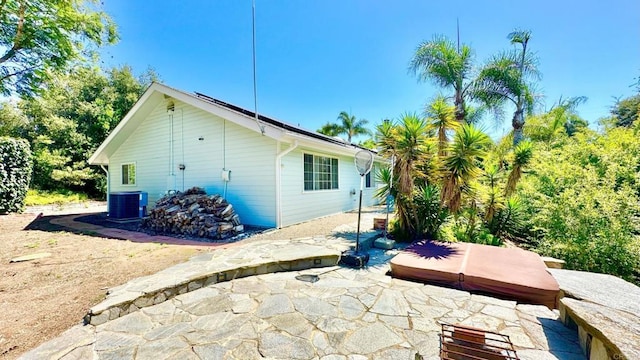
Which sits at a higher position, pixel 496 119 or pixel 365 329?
pixel 496 119

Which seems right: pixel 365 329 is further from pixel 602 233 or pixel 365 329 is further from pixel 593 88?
pixel 593 88

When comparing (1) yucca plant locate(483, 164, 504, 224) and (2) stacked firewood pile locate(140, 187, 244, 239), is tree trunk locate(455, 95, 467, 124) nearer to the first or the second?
(1) yucca plant locate(483, 164, 504, 224)

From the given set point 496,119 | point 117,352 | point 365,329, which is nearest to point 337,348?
point 365,329

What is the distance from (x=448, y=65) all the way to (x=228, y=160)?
34.8 feet

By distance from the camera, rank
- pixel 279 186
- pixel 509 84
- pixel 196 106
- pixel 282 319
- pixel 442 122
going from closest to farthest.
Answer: pixel 282 319, pixel 442 122, pixel 279 186, pixel 196 106, pixel 509 84

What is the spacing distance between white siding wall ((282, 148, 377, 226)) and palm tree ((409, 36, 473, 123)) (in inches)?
228

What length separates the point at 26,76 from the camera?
32.0 feet

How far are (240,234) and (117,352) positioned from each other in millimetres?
4416

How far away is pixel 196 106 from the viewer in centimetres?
776

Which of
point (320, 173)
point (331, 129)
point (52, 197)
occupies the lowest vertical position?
point (52, 197)

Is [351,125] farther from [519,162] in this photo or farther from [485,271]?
[485,271]

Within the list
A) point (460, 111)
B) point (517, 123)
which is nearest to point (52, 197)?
point (460, 111)

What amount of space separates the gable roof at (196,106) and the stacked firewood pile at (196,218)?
2.45 metres

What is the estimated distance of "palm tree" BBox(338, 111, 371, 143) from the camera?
83.7ft
